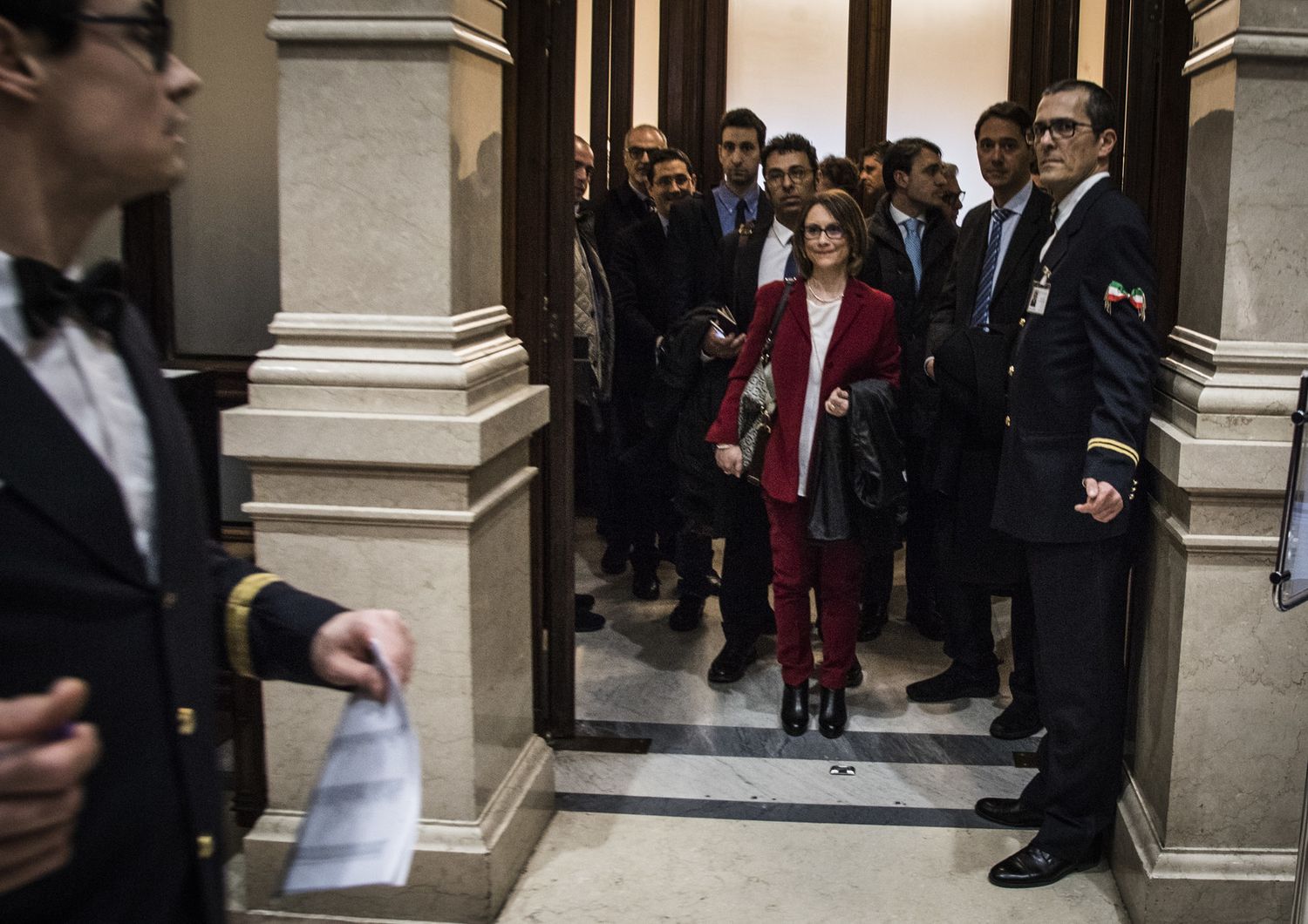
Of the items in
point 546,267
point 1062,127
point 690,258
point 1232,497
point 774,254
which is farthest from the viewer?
point 690,258

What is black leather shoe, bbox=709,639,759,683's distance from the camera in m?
5.04

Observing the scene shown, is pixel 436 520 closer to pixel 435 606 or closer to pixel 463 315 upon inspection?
pixel 435 606

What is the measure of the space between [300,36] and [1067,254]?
5.76 ft

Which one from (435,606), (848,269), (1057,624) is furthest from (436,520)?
(848,269)

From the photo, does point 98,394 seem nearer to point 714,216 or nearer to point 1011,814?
point 1011,814

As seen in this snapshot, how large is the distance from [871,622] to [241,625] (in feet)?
14.2

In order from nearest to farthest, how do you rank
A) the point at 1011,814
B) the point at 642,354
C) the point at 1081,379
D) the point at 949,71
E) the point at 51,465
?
1. the point at 51,465
2. the point at 1081,379
3. the point at 1011,814
4. the point at 642,354
5. the point at 949,71

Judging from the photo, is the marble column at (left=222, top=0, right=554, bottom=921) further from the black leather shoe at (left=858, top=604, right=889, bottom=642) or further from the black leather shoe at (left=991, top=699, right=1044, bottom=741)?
the black leather shoe at (left=858, top=604, right=889, bottom=642)

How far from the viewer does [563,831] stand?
3803 mm

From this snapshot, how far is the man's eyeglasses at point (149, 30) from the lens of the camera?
1.30 meters

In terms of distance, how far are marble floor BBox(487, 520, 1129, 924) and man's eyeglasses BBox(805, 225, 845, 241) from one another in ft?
5.01

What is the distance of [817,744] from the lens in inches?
177

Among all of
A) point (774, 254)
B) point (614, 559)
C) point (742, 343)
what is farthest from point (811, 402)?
point (614, 559)

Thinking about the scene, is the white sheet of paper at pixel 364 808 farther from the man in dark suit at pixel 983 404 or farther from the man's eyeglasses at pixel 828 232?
the man's eyeglasses at pixel 828 232
